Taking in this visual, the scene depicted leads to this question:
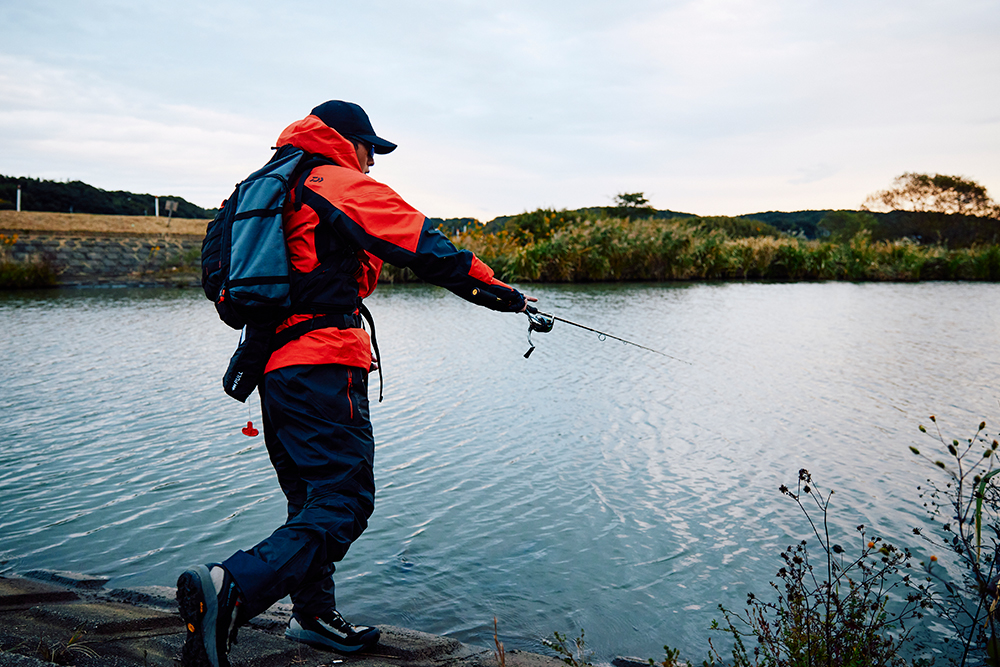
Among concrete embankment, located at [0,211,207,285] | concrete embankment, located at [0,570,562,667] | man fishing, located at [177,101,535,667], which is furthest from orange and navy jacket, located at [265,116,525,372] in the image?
concrete embankment, located at [0,211,207,285]

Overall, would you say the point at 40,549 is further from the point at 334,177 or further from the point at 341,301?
the point at 334,177

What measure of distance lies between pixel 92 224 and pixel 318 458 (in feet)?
101

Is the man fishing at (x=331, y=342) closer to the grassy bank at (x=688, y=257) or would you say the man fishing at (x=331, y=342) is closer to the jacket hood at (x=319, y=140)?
the jacket hood at (x=319, y=140)

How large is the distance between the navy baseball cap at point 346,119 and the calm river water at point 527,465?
2.06m

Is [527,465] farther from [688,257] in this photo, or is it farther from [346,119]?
[688,257]

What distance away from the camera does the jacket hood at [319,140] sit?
2.56 meters

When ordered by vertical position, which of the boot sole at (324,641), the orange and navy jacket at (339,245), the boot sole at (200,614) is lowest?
the boot sole at (324,641)

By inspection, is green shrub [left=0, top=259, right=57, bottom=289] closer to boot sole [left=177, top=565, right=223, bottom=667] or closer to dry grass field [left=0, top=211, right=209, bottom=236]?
dry grass field [left=0, top=211, right=209, bottom=236]

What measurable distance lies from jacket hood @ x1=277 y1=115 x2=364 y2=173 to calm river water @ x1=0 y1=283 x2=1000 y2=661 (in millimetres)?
1989

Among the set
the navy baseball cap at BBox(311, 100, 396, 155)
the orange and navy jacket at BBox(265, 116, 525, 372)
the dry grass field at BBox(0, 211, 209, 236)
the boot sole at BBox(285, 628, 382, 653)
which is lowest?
the boot sole at BBox(285, 628, 382, 653)

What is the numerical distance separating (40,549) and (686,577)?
11.0 feet

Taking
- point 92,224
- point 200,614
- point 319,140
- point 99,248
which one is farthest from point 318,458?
point 92,224

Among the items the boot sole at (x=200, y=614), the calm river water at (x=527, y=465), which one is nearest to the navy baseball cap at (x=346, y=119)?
the boot sole at (x=200, y=614)

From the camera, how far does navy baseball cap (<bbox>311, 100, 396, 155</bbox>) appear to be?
2.68m
